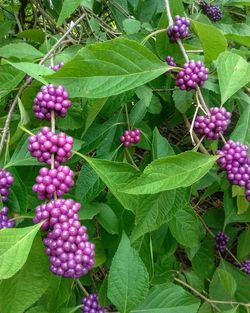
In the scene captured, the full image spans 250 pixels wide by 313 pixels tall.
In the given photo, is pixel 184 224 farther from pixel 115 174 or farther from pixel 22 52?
pixel 22 52

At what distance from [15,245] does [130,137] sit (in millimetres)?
535

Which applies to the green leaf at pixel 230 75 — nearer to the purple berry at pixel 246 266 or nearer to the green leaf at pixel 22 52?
the green leaf at pixel 22 52

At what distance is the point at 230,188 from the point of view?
59.8 inches

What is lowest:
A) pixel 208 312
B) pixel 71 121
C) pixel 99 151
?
pixel 208 312

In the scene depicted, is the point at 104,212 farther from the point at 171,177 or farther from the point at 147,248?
the point at 171,177

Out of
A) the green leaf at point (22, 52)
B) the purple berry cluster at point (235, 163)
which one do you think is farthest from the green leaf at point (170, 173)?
the green leaf at point (22, 52)

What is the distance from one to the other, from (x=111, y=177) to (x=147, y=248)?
27 cm

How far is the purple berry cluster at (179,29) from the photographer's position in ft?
3.91

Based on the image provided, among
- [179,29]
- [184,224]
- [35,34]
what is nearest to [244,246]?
[184,224]

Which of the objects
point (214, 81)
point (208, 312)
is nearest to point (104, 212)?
point (214, 81)

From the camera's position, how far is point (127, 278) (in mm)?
1078

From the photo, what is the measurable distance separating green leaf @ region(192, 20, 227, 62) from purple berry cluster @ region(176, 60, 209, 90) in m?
0.09

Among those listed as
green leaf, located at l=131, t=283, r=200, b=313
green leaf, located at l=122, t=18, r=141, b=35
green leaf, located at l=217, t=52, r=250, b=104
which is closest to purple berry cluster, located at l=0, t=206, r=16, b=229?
green leaf, located at l=131, t=283, r=200, b=313

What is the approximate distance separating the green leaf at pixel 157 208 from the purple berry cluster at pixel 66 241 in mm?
208
